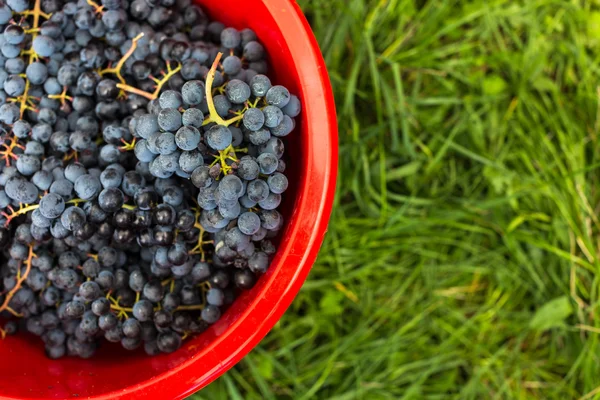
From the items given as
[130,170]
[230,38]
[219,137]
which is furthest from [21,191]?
[230,38]

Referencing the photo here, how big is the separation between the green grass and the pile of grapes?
0.57 meters

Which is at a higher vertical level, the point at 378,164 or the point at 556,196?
the point at 556,196

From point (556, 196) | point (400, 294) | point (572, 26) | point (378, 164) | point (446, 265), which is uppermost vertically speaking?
point (572, 26)

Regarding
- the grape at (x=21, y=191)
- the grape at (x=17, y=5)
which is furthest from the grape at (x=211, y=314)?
the grape at (x=17, y=5)

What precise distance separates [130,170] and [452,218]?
105cm

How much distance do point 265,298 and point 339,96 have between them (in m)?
0.89

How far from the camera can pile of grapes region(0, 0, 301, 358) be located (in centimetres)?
103

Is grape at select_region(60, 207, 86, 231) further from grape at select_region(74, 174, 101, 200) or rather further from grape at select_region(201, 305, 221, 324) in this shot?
grape at select_region(201, 305, 221, 324)

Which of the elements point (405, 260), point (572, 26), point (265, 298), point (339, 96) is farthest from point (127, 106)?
point (572, 26)

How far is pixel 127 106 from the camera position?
1167 mm

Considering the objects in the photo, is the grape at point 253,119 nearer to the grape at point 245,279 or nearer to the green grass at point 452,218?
the grape at point 245,279

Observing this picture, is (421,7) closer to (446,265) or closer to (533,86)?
(533,86)

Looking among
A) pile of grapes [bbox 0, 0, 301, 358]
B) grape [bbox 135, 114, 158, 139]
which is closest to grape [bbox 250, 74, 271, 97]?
pile of grapes [bbox 0, 0, 301, 358]

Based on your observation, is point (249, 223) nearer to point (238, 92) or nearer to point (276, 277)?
point (276, 277)
